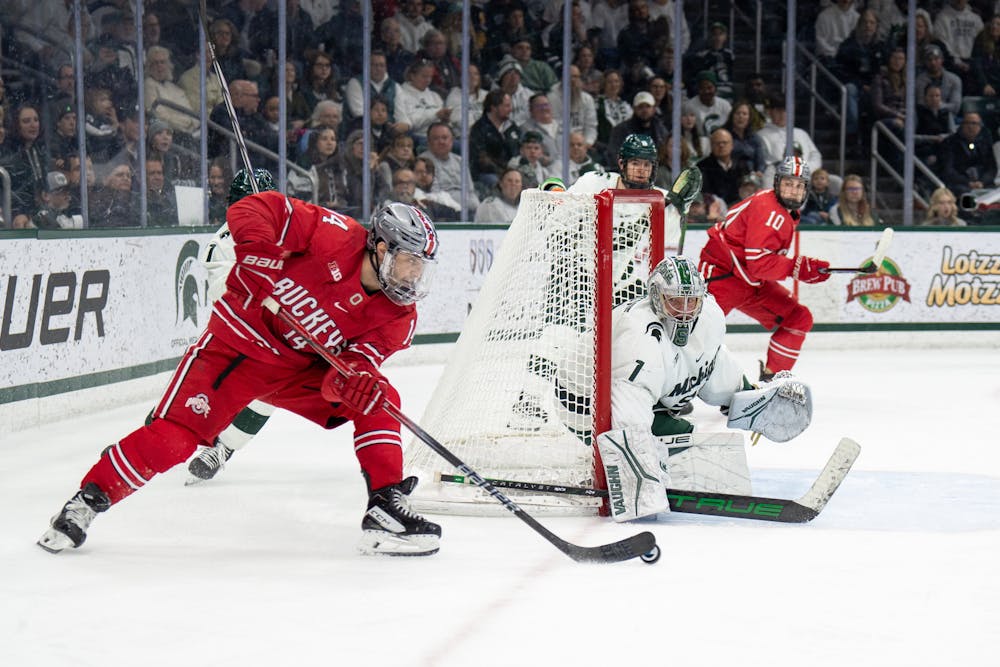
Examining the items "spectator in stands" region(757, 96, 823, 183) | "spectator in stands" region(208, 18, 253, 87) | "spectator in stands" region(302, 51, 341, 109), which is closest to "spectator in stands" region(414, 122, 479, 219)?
"spectator in stands" region(302, 51, 341, 109)

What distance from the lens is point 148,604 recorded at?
298 cm

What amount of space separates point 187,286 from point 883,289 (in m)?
5.08

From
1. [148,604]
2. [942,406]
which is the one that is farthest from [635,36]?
[148,604]

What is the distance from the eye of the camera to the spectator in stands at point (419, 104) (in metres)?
9.05

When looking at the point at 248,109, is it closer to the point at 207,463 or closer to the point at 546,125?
the point at 546,125

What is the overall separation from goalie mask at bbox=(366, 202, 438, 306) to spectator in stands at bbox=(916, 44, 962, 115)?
7.66m

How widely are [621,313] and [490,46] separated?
229 inches

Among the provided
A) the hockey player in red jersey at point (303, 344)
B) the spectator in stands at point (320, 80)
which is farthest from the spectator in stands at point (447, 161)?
the hockey player in red jersey at point (303, 344)

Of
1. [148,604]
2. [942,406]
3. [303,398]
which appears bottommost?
[942,406]

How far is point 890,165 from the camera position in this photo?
10109mm

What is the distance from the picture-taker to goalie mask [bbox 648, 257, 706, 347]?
401 cm

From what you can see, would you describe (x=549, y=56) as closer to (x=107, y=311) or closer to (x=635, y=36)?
(x=635, y=36)

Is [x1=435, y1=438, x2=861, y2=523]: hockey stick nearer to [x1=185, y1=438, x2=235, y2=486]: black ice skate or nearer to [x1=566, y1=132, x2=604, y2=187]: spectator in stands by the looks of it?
[x1=185, y1=438, x2=235, y2=486]: black ice skate

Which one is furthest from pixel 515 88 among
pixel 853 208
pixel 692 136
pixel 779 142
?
pixel 853 208
